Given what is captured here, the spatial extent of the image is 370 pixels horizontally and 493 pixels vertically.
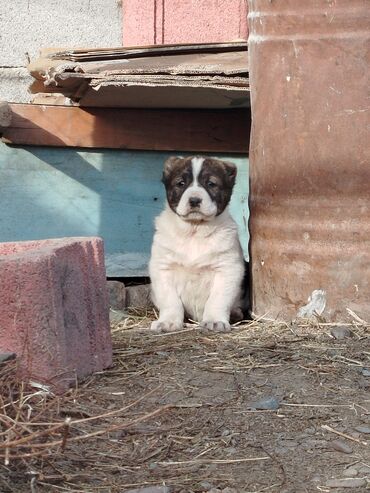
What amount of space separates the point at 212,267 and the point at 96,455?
282 centimetres

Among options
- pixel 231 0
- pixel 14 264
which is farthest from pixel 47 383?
pixel 231 0

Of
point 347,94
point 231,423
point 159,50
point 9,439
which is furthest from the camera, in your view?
point 159,50

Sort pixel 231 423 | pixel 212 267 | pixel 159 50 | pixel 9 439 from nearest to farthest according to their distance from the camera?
pixel 9 439 → pixel 231 423 → pixel 212 267 → pixel 159 50

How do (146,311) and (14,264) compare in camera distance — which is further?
(146,311)

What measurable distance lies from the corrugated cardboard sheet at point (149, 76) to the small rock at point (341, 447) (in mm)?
2949

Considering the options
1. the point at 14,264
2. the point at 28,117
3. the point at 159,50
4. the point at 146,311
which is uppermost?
the point at 159,50

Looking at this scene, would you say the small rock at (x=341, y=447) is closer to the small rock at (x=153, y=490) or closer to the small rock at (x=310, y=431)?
the small rock at (x=310, y=431)

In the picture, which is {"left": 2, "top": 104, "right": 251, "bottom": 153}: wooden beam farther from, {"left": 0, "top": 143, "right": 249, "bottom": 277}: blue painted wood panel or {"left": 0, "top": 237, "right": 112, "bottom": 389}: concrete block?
{"left": 0, "top": 237, "right": 112, "bottom": 389}: concrete block

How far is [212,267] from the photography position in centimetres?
629

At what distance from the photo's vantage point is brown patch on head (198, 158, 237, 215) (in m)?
6.23

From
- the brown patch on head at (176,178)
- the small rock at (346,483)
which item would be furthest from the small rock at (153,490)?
the brown patch on head at (176,178)

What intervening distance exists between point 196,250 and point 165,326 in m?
0.59

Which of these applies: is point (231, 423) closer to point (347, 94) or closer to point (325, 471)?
point (325, 471)

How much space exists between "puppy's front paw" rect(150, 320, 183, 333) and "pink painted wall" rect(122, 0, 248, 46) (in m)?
2.62
